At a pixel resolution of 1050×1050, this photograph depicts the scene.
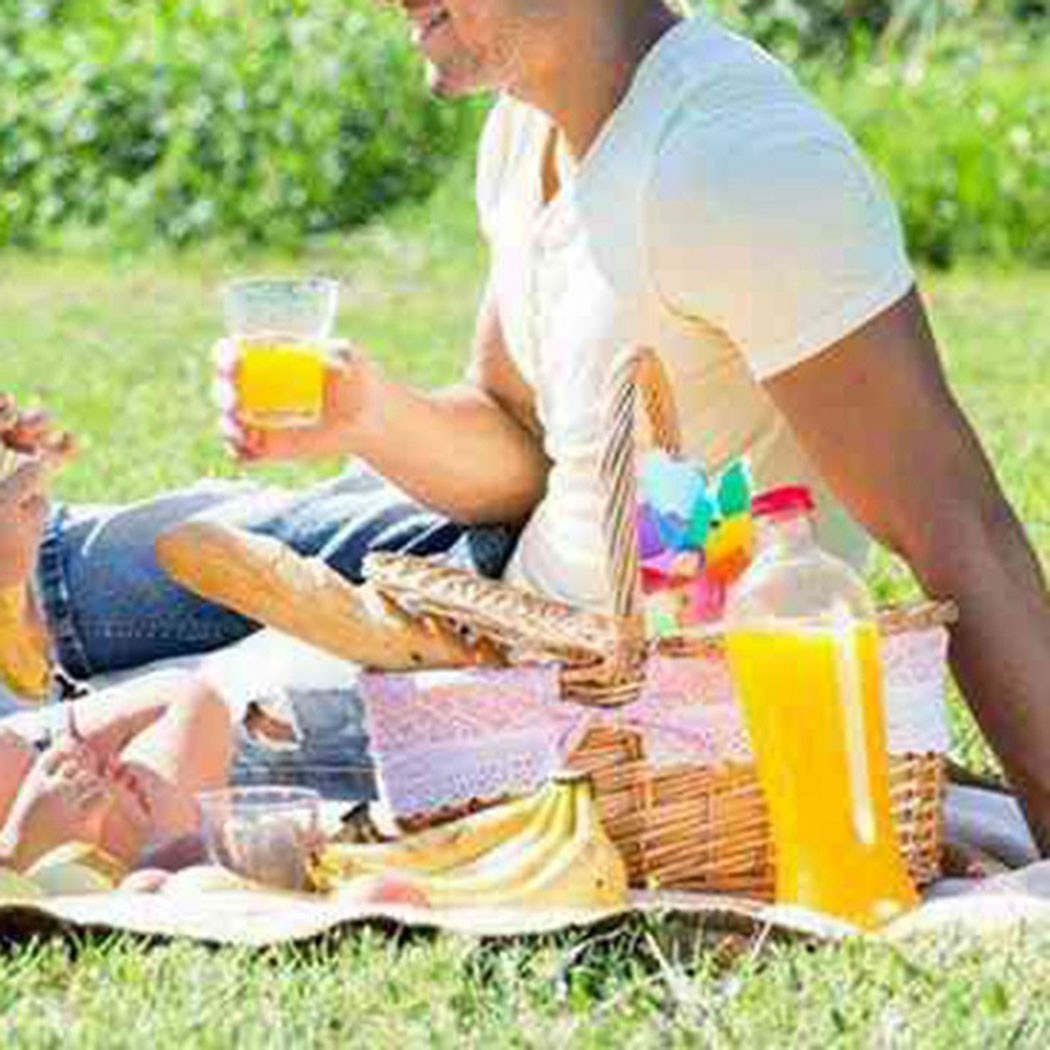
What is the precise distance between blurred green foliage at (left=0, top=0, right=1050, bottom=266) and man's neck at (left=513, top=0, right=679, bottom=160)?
6319mm

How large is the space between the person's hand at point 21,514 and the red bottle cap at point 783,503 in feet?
3.01

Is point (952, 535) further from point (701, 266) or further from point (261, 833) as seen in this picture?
point (261, 833)

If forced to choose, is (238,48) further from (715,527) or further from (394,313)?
(715,527)

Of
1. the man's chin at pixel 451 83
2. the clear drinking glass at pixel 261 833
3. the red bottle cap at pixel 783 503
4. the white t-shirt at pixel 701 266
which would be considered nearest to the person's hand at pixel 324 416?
the white t-shirt at pixel 701 266

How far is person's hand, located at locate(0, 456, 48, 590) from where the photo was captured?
15.9 ft

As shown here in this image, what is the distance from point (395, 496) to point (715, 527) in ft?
2.81

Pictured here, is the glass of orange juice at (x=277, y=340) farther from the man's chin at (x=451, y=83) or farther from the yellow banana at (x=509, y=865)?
the yellow banana at (x=509, y=865)

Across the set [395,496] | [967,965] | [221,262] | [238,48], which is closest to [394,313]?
[221,262]

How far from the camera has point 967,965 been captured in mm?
4066

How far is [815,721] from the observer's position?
4391 mm

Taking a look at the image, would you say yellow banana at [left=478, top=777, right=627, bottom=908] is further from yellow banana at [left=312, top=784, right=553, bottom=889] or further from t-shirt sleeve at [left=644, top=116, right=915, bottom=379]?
t-shirt sleeve at [left=644, top=116, right=915, bottom=379]

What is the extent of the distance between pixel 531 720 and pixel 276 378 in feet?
1.65

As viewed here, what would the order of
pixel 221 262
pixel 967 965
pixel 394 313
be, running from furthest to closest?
pixel 221 262
pixel 394 313
pixel 967 965

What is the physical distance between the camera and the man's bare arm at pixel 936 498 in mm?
4602
